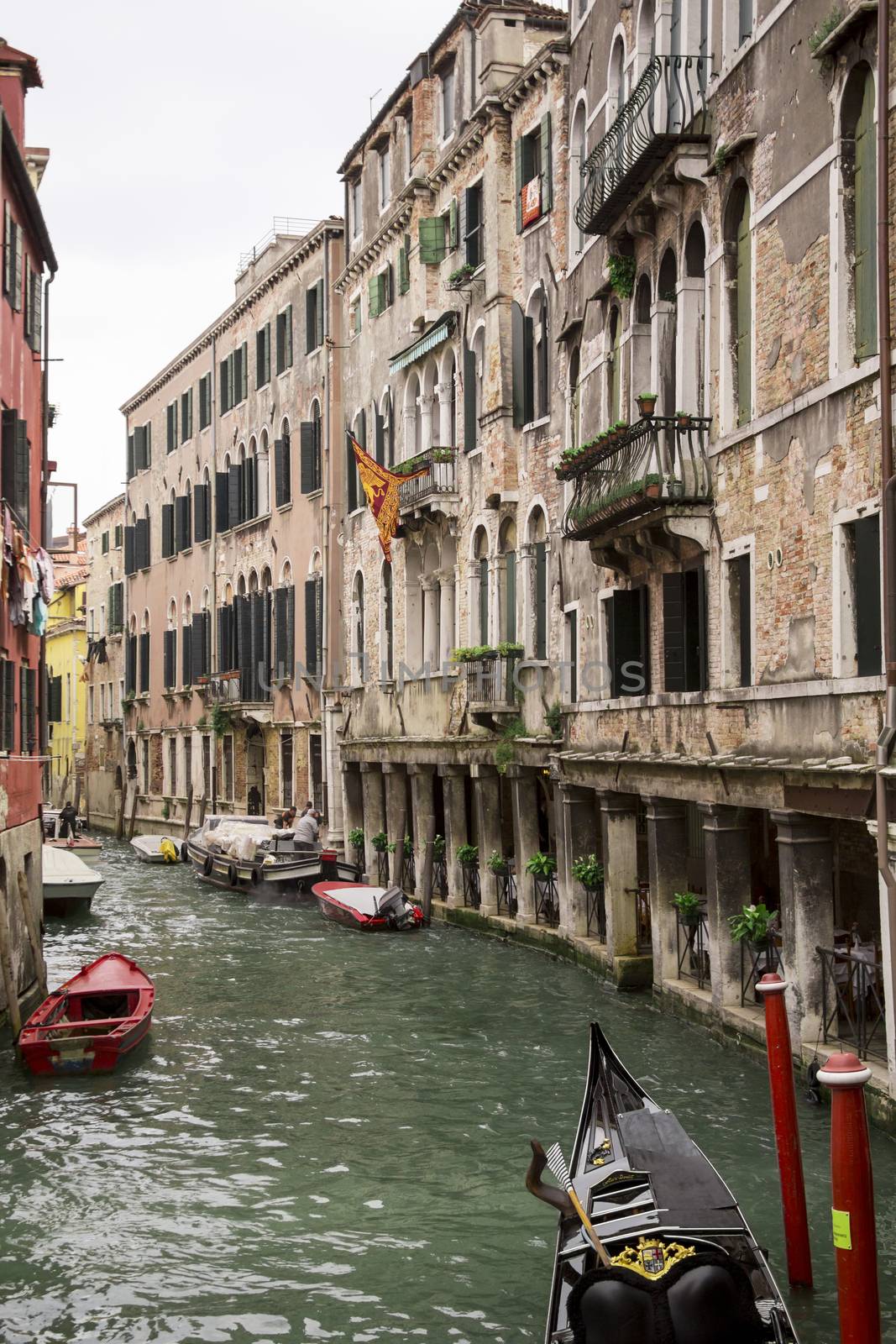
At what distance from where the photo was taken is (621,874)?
18.6m

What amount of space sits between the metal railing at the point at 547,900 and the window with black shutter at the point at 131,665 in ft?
103

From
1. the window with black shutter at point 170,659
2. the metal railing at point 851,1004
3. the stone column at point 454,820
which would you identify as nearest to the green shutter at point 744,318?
the metal railing at point 851,1004

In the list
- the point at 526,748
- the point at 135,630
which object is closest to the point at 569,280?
the point at 526,748

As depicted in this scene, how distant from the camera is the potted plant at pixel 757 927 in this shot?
13969 millimetres

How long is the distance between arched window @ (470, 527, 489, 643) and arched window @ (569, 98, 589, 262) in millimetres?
5230

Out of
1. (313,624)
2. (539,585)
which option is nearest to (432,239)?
(539,585)

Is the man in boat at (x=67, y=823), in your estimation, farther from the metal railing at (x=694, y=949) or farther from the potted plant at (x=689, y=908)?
the potted plant at (x=689, y=908)

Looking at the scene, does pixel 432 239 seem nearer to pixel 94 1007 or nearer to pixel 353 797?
pixel 353 797

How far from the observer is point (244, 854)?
31734mm

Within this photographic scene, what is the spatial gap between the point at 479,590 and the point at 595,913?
6723mm

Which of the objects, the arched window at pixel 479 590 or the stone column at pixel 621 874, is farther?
the arched window at pixel 479 590

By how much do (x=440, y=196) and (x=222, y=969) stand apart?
1318cm

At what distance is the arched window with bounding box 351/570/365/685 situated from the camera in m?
31.3

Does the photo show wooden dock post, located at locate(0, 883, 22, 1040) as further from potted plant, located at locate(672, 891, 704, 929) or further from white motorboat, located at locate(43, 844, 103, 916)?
white motorboat, located at locate(43, 844, 103, 916)
